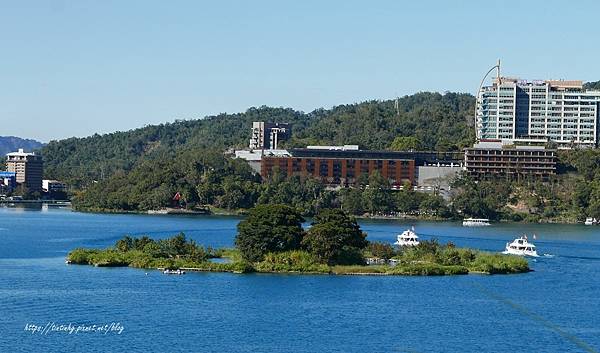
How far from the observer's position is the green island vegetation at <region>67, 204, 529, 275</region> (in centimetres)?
4784

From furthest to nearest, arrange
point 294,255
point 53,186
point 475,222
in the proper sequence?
point 53,186, point 475,222, point 294,255

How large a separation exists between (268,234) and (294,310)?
33.3 feet

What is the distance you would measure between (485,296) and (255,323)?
9879 millimetres

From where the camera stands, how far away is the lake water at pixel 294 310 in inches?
1304

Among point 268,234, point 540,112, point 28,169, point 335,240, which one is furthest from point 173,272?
point 28,169

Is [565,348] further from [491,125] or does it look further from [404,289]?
[491,125]

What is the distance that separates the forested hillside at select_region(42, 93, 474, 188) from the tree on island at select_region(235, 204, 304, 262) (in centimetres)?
7438

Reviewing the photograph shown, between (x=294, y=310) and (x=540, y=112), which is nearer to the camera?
(x=294, y=310)

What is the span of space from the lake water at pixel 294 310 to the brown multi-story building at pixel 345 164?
61.1m

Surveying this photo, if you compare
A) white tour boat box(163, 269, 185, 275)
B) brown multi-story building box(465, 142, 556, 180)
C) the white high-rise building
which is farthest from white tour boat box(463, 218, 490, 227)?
white tour boat box(163, 269, 185, 275)

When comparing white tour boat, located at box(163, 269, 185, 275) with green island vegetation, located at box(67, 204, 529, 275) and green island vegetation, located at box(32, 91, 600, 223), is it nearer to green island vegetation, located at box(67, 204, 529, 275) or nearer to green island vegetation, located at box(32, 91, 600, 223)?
green island vegetation, located at box(67, 204, 529, 275)

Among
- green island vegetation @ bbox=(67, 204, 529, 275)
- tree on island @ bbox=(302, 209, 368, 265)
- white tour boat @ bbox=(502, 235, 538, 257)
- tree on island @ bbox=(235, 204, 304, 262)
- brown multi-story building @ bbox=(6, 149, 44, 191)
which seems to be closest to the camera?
green island vegetation @ bbox=(67, 204, 529, 275)

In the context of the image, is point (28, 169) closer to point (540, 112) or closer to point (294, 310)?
point (540, 112)

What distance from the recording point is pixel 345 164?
118 metres
